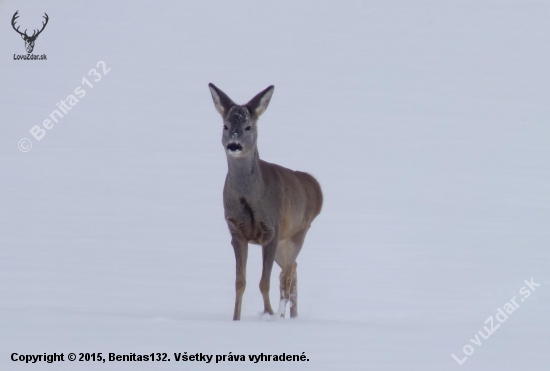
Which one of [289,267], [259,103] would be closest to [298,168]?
[289,267]

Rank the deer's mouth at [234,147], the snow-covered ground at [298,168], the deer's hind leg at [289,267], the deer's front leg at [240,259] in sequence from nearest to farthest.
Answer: the snow-covered ground at [298,168] < the deer's mouth at [234,147] < the deer's front leg at [240,259] < the deer's hind leg at [289,267]

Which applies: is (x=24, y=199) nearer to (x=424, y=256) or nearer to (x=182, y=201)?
(x=182, y=201)

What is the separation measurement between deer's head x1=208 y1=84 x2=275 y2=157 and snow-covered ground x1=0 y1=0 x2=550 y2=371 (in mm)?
1911

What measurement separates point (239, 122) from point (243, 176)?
593 millimetres

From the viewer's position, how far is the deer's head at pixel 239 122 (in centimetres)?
1202

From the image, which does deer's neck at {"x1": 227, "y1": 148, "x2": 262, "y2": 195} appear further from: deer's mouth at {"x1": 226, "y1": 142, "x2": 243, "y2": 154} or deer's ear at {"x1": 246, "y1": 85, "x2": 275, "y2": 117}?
deer's ear at {"x1": 246, "y1": 85, "x2": 275, "y2": 117}

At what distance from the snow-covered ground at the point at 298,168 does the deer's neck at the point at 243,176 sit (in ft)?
5.02

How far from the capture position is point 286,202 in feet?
42.9

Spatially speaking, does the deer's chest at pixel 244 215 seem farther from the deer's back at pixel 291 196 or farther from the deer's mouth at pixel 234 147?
the deer's mouth at pixel 234 147

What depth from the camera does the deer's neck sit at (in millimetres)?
12242

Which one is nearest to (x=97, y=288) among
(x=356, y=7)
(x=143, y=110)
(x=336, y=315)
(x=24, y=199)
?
(x=336, y=315)

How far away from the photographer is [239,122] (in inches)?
477

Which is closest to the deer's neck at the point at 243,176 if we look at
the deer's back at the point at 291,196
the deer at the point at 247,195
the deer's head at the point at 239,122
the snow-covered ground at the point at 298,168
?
the deer at the point at 247,195

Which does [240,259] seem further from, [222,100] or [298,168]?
[298,168]
